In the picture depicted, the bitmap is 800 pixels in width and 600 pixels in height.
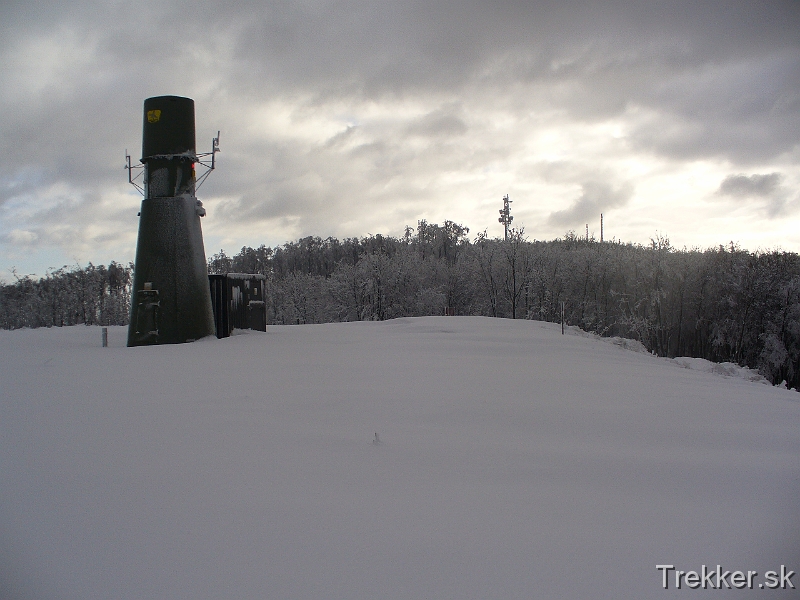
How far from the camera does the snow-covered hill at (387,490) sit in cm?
259

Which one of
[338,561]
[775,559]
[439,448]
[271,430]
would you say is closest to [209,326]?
[271,430]

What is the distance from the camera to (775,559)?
9.11 ft

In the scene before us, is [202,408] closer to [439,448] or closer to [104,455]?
[104,455]

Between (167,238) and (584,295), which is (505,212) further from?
(167,238)

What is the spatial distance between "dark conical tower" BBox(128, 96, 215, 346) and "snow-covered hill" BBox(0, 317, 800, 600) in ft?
23.0

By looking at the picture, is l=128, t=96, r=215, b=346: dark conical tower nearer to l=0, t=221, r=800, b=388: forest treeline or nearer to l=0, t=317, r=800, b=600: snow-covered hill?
l=0, t=317, r=800, b=600: snow-covered hill

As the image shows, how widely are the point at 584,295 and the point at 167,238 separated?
3723 centimetres

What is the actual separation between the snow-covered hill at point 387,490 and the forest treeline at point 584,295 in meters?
27.9

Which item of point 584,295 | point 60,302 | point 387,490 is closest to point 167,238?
point 387,490

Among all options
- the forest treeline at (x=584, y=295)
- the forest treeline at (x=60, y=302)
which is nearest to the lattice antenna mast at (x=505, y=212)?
the forest treeline at (x=584, y=295)

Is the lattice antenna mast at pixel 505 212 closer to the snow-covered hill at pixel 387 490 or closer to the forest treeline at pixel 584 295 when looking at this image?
the forest treeline at pixel 584 295

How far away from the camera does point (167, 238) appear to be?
13773 mm

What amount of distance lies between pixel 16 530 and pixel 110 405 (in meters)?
2.91

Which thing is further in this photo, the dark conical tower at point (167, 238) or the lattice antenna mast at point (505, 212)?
the lattice antenna mast at point (505, 212)
